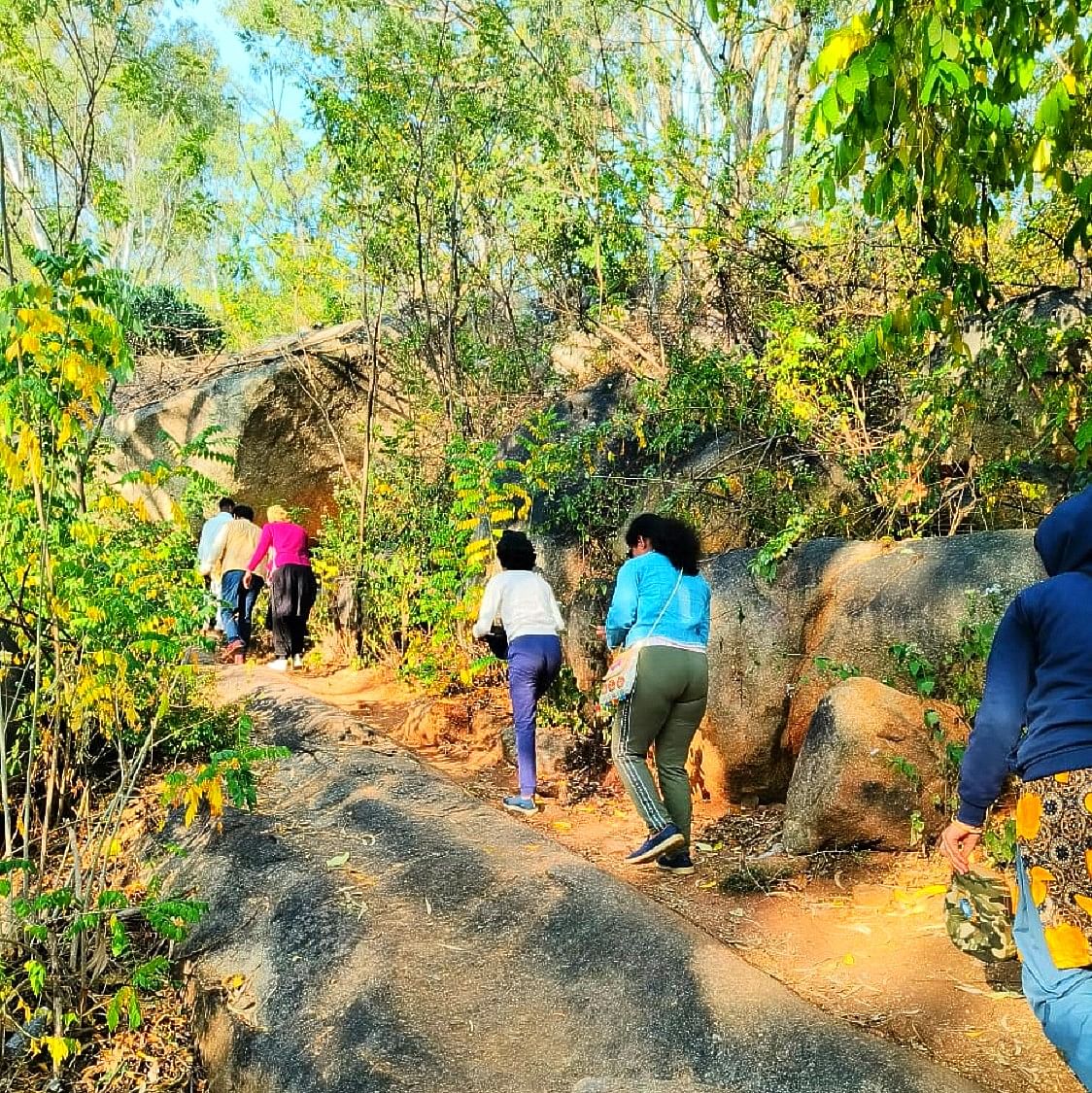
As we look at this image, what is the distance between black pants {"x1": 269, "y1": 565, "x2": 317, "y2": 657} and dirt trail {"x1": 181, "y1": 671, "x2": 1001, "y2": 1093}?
4.20 meters

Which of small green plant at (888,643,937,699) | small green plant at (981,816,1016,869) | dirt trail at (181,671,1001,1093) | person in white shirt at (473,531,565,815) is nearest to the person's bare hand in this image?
dirt trail at (181,671,1001,1093)

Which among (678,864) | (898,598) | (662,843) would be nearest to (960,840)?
(662,843)

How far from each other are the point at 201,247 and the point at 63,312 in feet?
105

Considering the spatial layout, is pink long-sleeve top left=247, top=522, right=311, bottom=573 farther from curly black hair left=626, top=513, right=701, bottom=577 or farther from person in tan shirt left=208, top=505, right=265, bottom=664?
curly black hair left=626, top=513, right=701, bottom=577

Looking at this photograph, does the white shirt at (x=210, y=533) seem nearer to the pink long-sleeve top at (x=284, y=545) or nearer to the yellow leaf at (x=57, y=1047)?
the pink long-sleeve top at (x=284, y=545)

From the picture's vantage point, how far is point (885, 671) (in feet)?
18.7

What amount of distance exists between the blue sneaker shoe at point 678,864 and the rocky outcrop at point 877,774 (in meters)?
0.61

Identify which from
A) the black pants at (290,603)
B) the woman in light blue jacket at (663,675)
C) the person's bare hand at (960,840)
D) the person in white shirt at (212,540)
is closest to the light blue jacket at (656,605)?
the woman in light blue jacket at (663,675)

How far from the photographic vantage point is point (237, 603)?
10.9m

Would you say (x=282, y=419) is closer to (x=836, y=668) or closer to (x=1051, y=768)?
(x=836, y=668)

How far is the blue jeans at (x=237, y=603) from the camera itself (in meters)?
10.8

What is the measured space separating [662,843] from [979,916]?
2.14 meters

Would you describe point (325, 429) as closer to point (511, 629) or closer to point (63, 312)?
point (511, 629)

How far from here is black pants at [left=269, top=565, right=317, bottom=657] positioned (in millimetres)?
9953
